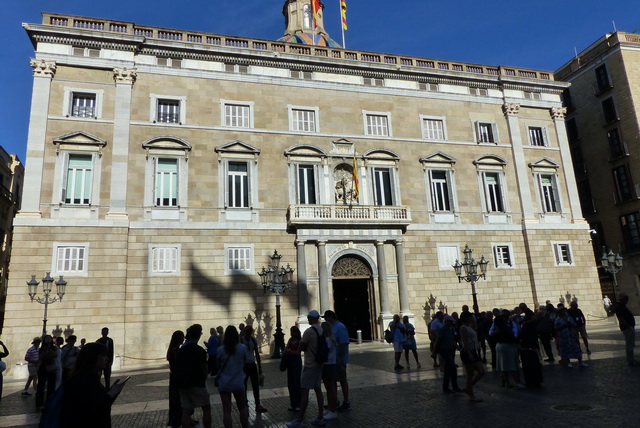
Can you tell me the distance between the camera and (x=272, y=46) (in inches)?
1004

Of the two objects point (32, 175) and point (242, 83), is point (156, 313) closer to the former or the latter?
point (32, 175)

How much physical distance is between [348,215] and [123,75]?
13400 mm

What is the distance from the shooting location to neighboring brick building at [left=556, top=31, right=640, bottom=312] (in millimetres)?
32750

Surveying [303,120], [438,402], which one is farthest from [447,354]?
[303,120]

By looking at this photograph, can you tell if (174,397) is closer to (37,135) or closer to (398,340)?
(398,340)

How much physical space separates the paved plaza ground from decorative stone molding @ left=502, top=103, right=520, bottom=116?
729 inches

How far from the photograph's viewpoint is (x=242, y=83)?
81.0 feet

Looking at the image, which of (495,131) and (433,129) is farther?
(495,131)

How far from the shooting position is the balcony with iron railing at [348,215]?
22828 millimetres

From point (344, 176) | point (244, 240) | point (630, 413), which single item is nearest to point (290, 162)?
point (344, 176)

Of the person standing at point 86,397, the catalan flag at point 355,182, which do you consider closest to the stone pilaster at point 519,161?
the catalan flag at point 355,182

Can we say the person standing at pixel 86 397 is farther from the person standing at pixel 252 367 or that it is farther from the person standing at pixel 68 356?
the person standing at pixel 68 356

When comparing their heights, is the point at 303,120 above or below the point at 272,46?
below

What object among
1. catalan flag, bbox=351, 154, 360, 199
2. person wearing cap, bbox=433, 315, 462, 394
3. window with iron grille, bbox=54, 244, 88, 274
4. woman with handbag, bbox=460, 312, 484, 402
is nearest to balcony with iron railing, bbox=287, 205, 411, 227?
catalan flag, bbox=351, 154, 360, 199
